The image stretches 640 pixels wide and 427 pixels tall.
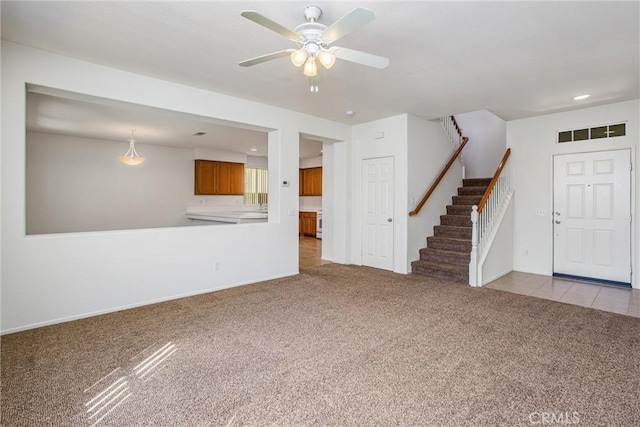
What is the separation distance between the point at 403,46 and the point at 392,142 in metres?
2.74

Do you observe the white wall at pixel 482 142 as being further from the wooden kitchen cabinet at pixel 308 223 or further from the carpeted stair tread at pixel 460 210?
the wooden kitchen cabinet at pixel 308 223

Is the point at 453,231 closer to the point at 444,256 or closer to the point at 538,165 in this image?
the point at 444,256

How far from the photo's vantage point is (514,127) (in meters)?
5.89

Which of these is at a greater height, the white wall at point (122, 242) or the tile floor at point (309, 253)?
the white wall at point (122, 242)

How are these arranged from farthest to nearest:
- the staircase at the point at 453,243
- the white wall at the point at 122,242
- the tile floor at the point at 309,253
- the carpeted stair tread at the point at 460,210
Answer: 1. the tile floor at the point at 309,253
2. the carpeted stair tread at the point at 460,210
3. the staircase at the point at 453,243
4. the white wall at the point at 122,242

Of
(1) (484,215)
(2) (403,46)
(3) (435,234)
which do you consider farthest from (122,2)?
(3) (435,234)

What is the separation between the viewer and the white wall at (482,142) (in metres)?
7.35

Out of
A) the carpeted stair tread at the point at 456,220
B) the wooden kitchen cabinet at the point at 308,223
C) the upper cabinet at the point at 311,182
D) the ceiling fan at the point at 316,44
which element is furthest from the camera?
the wooden kitchen cabinet at the point at 308,223

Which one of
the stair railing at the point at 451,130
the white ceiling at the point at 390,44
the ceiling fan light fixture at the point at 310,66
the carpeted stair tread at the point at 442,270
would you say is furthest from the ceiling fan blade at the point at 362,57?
the stair railing at the point at 451,130

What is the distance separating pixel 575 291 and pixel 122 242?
235 inches

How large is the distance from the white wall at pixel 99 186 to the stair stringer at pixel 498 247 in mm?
6872

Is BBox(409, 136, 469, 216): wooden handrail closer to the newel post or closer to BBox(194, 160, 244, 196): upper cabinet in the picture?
the newel post

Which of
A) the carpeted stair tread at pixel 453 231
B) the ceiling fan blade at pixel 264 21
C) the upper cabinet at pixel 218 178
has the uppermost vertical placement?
the ceiling fan blade at pixel 264 21

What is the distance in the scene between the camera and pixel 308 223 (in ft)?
34.5
